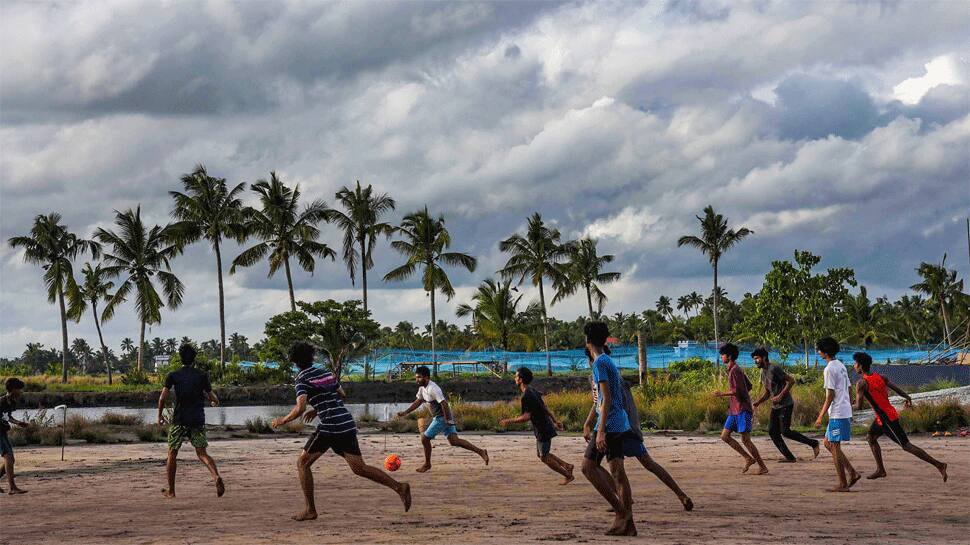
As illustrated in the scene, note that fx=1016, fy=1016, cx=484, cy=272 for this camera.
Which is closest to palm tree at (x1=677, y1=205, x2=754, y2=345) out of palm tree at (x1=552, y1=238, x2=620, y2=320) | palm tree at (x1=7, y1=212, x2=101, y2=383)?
palm tree at (x1=552, y1=238, x2=620, y2=320)

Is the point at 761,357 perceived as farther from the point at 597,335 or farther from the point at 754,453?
the point at 597,335

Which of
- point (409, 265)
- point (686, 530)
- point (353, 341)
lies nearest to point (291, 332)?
point (353, 341)

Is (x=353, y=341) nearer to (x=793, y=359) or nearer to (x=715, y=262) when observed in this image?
(x=793, y=359)

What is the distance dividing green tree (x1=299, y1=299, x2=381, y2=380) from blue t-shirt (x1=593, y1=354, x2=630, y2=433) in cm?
4564

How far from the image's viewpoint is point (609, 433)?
8547 mm

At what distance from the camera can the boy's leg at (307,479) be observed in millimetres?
9398

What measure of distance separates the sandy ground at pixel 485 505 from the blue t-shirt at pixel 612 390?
942 millimetres

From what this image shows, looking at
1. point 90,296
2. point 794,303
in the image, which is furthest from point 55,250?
point 794,303

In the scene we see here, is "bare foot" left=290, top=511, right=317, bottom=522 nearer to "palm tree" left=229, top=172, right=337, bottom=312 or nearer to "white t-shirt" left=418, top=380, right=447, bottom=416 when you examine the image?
"white t-shirt" left=418, top=380, right=447, bottom=416

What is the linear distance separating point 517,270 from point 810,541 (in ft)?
187

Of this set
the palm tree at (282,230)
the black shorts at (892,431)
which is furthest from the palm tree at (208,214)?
the black shorts at (892,431)

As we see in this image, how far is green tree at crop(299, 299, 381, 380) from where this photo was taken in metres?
53.7

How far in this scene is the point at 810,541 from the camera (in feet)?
27.7

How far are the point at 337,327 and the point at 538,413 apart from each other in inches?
1670
